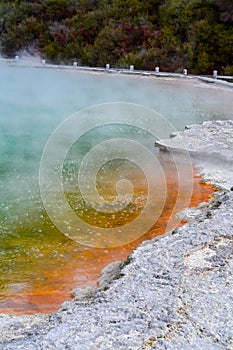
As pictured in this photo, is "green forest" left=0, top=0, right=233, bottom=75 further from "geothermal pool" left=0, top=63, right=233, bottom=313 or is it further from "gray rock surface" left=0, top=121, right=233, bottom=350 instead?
"gray rock surface" left=0, top=121, right=233, bottom=350

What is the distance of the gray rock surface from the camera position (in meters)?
4.61

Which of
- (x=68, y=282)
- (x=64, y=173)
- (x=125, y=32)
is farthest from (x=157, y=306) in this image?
(x=125, y=32)

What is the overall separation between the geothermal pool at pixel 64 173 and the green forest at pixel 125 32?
3.01 meters

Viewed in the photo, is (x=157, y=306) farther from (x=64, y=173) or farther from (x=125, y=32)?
(x=125, y=32)

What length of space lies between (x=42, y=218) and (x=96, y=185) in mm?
1753

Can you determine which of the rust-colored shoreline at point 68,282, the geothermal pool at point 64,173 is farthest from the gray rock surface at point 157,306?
the geothermal pool at point 64,173

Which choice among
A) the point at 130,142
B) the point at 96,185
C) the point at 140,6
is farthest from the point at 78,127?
the point at 140,6

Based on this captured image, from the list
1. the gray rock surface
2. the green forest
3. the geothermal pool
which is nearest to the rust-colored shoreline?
the geothermal pool

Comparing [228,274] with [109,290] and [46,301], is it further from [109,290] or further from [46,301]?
[46,301]

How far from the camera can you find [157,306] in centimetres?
509

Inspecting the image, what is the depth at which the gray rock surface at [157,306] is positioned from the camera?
4.61 metres

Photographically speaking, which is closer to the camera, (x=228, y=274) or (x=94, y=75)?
(x=228, y=274)

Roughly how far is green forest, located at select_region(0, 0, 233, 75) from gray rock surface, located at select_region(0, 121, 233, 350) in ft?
54.5

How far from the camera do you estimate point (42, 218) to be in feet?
26.6
